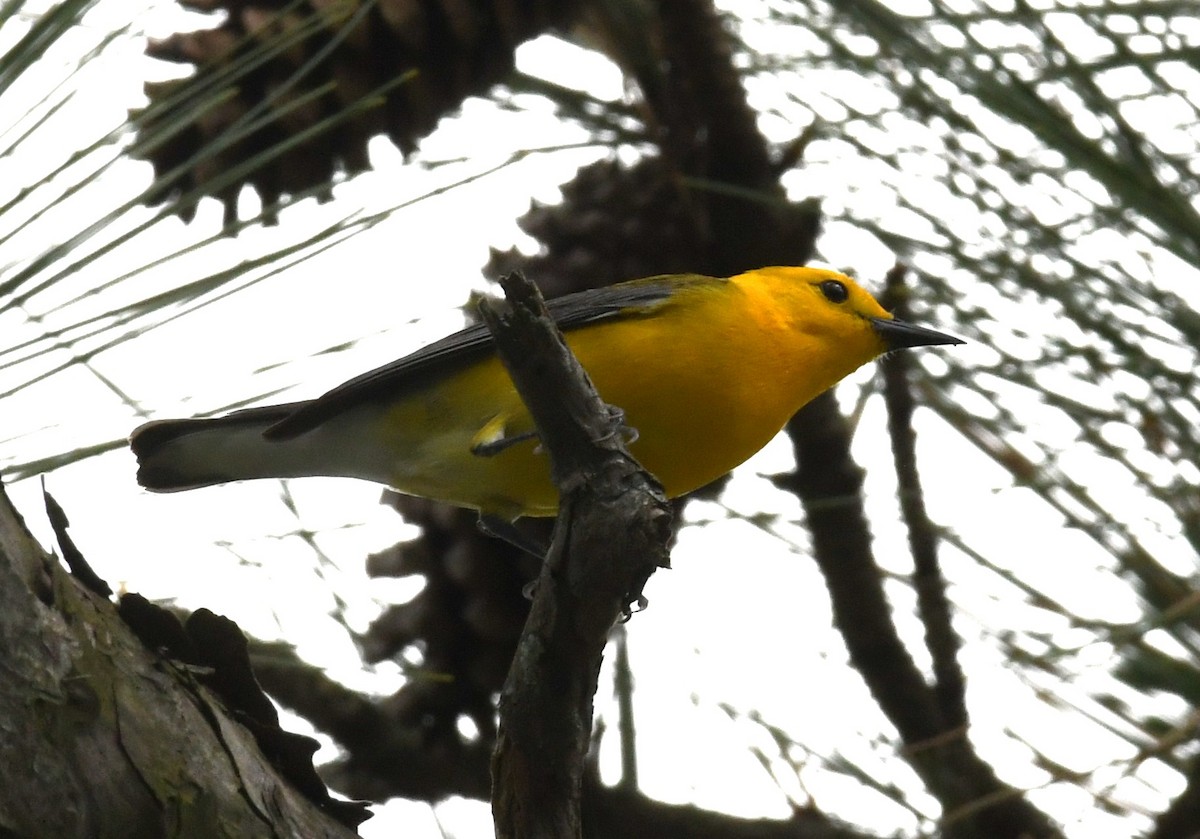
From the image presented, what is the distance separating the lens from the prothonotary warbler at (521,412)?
2.73 meters

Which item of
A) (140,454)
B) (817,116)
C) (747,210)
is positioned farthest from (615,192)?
(140,454)

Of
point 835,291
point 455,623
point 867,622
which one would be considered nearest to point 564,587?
point 867,622

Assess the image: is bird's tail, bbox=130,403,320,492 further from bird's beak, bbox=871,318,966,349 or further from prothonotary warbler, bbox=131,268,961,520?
bird's beak, bbox=871,318,966,349

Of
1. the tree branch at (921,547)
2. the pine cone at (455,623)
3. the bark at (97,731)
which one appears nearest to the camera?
the bark at (97,731)

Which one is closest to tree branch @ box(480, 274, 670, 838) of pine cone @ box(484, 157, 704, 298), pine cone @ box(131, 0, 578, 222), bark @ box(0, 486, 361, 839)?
bark @ box(0, 486, 361, 839)

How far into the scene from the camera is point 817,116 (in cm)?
261

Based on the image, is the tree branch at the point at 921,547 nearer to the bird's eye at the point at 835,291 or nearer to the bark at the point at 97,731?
the bird's eye at the point at 835,291

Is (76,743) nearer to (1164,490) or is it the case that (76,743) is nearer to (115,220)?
→ (115,220)

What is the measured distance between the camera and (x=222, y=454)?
2914mm

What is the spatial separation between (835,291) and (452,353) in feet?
3.49

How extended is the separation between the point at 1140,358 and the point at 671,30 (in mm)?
1106

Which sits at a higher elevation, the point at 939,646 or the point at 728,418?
the point at 728,418

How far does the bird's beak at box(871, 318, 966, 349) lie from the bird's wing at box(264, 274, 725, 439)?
0.49 m

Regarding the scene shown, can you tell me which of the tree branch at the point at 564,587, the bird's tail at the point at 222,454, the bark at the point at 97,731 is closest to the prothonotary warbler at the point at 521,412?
the bird's tail at the point at 222,454
